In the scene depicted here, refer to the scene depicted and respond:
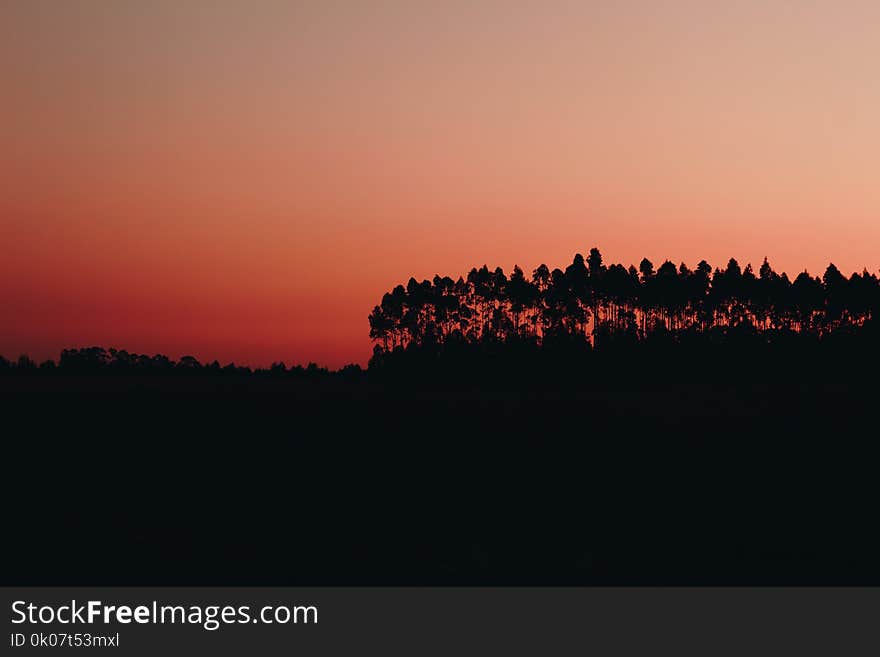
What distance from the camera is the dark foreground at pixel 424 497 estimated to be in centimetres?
1638

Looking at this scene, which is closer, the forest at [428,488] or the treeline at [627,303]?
the forest at [428,488]

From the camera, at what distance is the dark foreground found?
1638 cm

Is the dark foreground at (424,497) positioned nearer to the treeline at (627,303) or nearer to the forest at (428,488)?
the forest at (428,488)

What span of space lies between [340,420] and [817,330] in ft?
383

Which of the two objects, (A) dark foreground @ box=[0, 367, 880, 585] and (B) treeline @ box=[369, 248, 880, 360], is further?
(B) treeline @ box=[369, 248, 880, 360]

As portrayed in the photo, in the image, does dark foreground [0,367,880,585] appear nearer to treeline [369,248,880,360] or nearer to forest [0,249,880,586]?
forest [0,249,880,586]

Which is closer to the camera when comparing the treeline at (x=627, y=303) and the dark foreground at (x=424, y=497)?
the dark foreground at (x=424, y=497)

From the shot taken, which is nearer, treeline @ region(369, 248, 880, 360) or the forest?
the forest

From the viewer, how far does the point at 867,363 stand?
4097 inches

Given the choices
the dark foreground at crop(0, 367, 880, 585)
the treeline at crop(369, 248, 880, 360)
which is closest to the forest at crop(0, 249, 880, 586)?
the dark foreground at crop(0, 367, 880, 585)

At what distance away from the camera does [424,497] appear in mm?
21219

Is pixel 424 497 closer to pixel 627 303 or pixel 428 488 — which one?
pixel 428 488

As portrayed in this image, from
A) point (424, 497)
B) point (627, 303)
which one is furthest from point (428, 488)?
point (627, 303)

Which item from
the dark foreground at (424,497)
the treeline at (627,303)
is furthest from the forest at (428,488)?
the treeline at (627,303)
